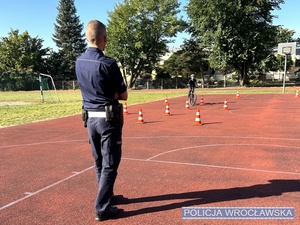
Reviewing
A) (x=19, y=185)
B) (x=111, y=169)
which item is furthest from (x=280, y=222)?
(x=19, y=185)

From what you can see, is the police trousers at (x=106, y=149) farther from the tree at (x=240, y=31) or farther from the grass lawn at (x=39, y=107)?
the tree at (x=240, y=31)

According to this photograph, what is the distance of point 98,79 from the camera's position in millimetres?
3213

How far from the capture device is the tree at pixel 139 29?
4462cm

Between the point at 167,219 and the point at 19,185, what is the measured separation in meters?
2.62

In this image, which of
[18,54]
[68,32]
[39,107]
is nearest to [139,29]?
[68,32]

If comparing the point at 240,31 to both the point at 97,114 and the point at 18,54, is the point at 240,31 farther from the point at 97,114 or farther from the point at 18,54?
the point at 97,114

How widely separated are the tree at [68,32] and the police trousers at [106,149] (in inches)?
2163

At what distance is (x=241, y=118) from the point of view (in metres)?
11.6

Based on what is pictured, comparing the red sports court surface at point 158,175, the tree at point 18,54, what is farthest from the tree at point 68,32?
the red sports court surface at point 158,175

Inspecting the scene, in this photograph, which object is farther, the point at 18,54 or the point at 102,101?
the point at 18,54

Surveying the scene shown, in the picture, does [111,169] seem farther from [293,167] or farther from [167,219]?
[293,167]

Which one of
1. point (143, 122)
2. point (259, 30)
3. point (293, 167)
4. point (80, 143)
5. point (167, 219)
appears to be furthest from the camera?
point (259, 30)

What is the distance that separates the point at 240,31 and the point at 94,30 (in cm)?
3970

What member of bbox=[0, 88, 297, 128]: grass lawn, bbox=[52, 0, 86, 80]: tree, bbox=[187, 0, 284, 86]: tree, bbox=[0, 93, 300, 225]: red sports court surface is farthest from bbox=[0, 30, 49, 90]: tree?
bbox=[0, 93, 300, 225]: red sports court surface
